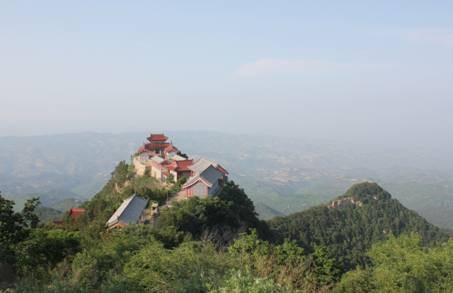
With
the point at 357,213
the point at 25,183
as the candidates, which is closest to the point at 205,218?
the point at 357,213

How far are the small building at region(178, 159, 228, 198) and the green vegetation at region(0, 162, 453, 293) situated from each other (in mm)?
870

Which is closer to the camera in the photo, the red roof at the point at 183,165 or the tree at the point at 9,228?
the tree at the point at 9,228

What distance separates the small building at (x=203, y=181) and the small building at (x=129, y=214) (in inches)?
127

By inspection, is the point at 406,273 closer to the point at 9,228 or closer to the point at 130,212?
the point at 130,212

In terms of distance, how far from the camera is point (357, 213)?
164 ft

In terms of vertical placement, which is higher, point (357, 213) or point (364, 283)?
point (364, 283)

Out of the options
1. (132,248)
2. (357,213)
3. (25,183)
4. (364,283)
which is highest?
(132,248)

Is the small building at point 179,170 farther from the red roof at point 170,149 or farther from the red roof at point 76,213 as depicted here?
the red roof at point 170,149

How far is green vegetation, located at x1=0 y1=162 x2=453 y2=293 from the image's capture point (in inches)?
388

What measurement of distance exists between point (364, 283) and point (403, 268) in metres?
1.52

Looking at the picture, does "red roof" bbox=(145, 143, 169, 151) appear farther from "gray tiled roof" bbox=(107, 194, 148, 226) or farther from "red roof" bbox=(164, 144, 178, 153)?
"gray tiled roof" bbox=(107, 194, 148, 226)

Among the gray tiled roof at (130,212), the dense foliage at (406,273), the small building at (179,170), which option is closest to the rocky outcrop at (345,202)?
the small building at (179,170)

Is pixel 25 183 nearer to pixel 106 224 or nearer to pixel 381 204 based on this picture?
pixel 381 204

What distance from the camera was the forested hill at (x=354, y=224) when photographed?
39969 mm
